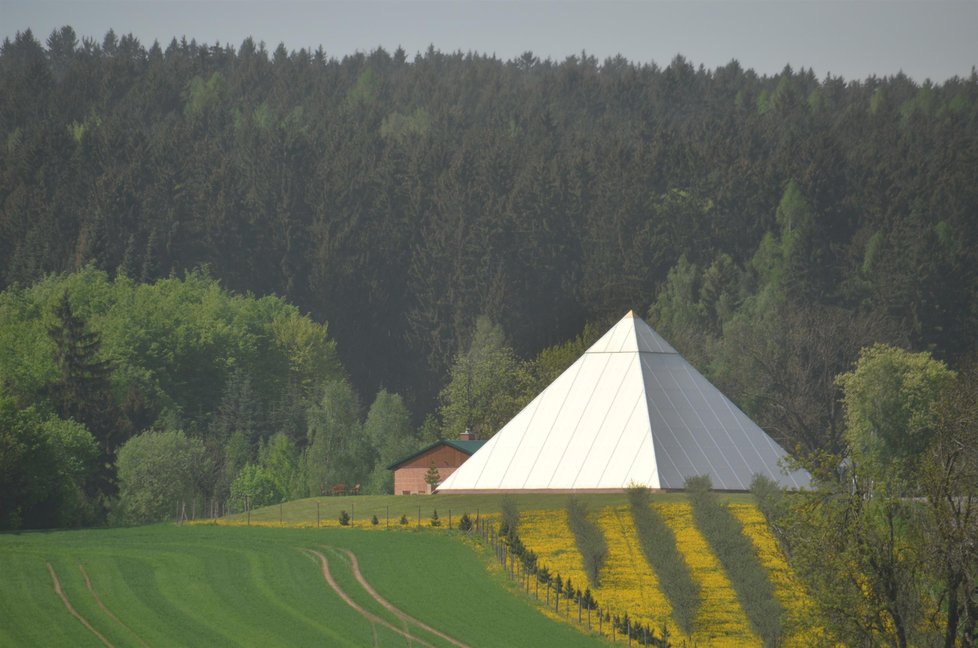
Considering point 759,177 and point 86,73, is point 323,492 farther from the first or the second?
point 86,73

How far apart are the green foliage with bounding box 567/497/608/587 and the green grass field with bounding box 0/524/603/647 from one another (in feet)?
11.2

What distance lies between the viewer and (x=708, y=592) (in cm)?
5212

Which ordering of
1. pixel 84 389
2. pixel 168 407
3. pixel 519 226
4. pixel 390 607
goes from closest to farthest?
pixel 390 607 < pixel 84 389 < pixel 168 407 < pixel 519 226

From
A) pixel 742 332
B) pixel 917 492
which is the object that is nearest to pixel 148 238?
pixel 742 332

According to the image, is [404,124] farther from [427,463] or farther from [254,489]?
[427,463]

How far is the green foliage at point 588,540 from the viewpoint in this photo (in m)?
54.2

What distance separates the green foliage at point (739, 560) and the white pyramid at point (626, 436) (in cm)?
503

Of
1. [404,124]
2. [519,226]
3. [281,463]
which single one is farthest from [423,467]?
[404,124]

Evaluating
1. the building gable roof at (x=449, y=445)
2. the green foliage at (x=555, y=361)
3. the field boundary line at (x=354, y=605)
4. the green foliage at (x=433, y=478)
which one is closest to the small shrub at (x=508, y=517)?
the field boundary line at (x=354, y=605)

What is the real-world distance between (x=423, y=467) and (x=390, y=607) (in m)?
45.4

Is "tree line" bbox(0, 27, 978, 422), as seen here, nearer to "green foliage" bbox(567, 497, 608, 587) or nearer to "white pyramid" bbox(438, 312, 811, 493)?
"white pyramid" bbox(438, 312, 811, 493)

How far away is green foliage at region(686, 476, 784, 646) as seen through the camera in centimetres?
4578

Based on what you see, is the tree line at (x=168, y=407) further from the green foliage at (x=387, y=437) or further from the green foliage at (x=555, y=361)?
the green foliage at (x=555, y=361)

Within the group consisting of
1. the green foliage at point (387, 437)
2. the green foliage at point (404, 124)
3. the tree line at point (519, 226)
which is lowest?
the green foliage at point (387, 437)
